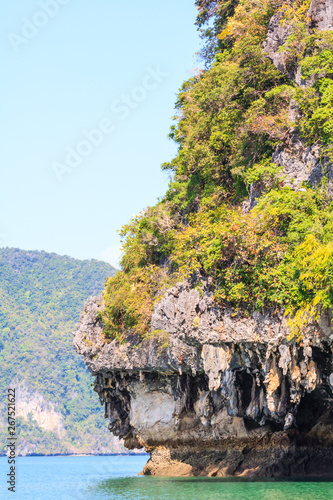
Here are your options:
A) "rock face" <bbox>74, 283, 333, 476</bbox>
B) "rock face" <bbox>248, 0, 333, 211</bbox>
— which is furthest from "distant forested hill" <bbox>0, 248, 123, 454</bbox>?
"rock face" <bbox>248, 0, 333, 211</bbox>

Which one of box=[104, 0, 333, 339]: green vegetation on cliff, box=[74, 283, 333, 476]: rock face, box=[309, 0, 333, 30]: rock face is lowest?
box=[74, 283, 333, 476]: rock face

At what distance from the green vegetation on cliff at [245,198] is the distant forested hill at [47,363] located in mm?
73594

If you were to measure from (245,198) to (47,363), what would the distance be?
303ft

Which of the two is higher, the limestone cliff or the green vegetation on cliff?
the green vegetation on cliff

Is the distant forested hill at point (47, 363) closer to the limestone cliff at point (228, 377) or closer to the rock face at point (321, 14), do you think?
the limestone cliff at point (228, 377)

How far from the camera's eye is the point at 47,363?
108 meters

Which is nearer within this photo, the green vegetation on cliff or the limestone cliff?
the green vegetation on cliff

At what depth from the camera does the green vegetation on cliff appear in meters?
16.3

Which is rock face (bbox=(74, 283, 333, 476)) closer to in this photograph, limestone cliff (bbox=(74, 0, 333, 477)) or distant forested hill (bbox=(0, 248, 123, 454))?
limestone cliff (bbox=(74, 0, 333, 477))

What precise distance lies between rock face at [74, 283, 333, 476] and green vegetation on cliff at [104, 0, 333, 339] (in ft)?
2.20

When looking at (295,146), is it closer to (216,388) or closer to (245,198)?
(245,198)

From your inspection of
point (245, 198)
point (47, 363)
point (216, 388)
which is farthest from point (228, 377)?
point (47, 363)

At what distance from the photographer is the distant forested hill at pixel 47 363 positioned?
101 meters

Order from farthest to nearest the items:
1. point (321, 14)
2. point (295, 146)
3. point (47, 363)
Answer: point (47, 363) → point (321, 14) → point (295, 146)
